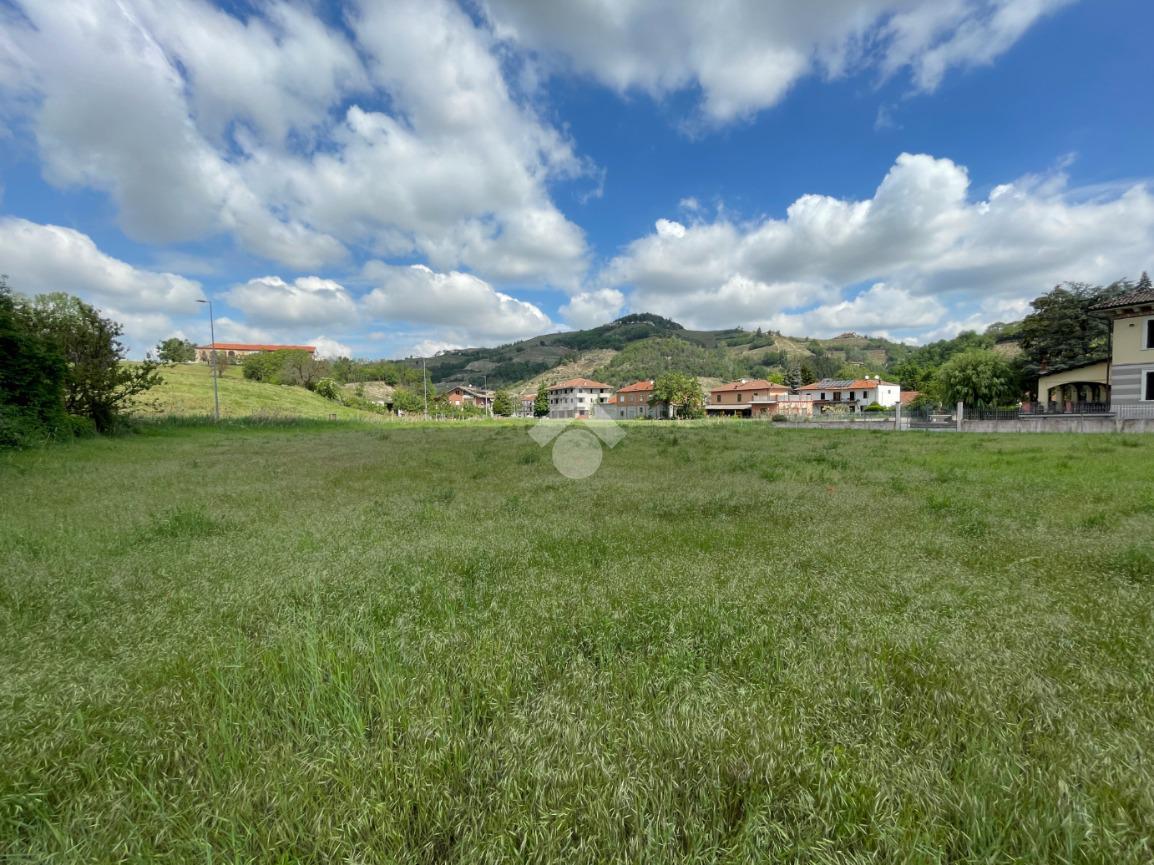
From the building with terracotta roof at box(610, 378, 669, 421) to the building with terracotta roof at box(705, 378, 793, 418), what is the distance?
41.7ft

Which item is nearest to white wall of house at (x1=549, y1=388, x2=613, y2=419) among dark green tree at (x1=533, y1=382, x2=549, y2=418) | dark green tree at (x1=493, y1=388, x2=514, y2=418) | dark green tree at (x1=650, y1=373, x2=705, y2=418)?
dark green tree at (x1=533, y1=382, x2=549, y2=418)

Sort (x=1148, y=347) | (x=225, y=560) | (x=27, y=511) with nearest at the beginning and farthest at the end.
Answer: (x=225, y=560), (x=27, y=511), (x=1148, y=347)

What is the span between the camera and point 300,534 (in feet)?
22.7

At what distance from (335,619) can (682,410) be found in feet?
361

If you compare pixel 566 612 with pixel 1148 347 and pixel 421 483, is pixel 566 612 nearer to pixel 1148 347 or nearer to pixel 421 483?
pixel 421 483

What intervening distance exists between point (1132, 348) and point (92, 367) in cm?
5807

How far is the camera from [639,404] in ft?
439

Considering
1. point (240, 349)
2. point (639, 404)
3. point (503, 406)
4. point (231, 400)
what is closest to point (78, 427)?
point (231, 400)

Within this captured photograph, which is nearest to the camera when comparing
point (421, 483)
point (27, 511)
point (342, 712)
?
point (342, 712)

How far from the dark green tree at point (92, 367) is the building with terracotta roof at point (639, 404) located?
99181mm

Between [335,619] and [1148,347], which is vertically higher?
[1148,347]

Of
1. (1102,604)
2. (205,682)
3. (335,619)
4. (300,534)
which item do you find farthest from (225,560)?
(1102,604)

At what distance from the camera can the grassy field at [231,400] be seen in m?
50.0

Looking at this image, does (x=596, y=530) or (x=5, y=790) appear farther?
(x=596, y=530)
